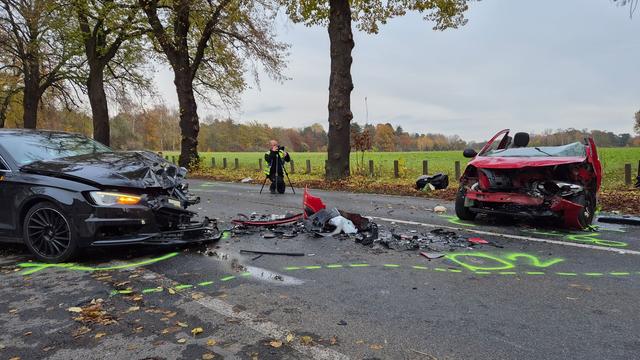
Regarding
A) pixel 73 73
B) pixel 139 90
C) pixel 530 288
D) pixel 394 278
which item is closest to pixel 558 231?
pixel 530 288

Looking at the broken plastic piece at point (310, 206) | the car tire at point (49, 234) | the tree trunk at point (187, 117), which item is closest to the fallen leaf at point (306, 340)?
the car tire at point (49, 234)

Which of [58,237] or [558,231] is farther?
[558,231]

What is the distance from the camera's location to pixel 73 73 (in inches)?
1182

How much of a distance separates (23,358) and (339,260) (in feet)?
10.1

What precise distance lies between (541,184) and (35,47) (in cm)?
2878

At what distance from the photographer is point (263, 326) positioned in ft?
10.8

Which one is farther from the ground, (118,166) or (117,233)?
(118,166)

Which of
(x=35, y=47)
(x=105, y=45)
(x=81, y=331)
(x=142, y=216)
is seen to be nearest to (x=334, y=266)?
(x=142, y=216)

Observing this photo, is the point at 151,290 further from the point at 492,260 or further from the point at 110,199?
the point at 492,260

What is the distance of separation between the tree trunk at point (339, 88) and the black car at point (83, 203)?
10.3m

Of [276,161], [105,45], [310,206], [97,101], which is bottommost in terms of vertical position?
[310,206]

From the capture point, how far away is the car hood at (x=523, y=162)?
6656 mm

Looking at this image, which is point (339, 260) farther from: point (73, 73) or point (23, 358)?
point (73, 73)

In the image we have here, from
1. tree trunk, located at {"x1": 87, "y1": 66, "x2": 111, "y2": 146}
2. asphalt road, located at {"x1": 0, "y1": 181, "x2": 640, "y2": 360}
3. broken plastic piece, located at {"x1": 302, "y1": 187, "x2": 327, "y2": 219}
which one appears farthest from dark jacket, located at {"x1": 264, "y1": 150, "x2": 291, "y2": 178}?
tree trunk, located at {"x1": 87, "y1": 66, "x2": 111, "y2": 146}
